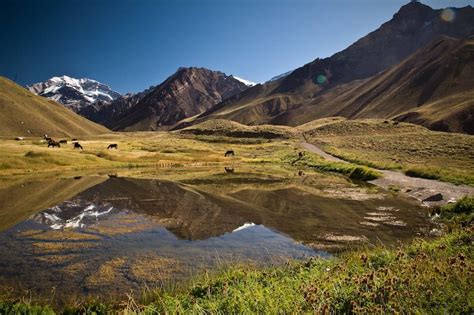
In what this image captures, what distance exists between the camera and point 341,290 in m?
9.60

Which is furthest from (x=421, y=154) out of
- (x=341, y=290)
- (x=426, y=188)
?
(x=341, y=290)

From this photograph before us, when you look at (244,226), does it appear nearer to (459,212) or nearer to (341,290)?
(459,212)

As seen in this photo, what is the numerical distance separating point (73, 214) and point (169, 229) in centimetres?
1071

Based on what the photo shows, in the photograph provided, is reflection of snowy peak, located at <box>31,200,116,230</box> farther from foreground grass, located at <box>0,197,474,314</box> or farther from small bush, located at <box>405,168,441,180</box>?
small bush, located at <box>405,168,441,180</box>

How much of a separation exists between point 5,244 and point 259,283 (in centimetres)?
1664

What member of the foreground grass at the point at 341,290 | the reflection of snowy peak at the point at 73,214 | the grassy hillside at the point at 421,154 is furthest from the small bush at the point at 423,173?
the reflection of snowy peak at the point at 73,214

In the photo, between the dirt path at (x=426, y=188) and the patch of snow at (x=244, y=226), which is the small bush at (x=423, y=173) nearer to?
the dirt path at (x=426, y=188)

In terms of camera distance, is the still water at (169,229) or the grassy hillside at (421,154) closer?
the still water at (169,229)

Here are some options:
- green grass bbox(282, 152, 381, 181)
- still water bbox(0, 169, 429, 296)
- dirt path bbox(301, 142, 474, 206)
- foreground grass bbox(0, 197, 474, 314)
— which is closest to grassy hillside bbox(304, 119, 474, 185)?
dirt path bbox(301, 142, 474, 206)

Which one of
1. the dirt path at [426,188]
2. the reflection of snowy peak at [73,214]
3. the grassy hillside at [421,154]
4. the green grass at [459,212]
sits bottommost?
the grassy hillside at [421,154]

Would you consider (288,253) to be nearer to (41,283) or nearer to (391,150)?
(41,283)

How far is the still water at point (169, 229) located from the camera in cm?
1600

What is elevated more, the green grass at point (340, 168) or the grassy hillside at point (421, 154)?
the green grass at point (340, 168)

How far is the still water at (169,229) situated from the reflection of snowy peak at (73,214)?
81mm
